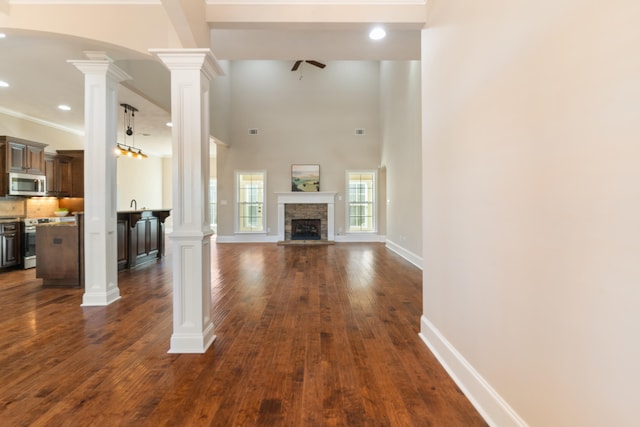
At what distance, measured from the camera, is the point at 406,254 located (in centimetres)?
653

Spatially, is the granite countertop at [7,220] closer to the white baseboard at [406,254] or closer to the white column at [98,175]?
the white column at [98,175]

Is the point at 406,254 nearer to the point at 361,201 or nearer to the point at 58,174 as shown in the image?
the point at 361,201

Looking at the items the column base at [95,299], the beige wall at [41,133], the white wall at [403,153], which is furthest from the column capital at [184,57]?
the beige wall at [41,133]

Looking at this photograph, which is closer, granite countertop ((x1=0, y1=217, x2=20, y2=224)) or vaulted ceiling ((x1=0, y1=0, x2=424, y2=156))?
vaulted ceiling ((x1=0, y1=0, x2=424, y2=156))

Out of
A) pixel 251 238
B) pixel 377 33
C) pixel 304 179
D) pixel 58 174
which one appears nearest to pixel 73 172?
pixel 58 174

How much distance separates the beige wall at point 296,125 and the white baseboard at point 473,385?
23.8 ft

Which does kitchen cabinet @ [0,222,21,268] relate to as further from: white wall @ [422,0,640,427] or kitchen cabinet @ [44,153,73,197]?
white wall @ [422,0,640,427]

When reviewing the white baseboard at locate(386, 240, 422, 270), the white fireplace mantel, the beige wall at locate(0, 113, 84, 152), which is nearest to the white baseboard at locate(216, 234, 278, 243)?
the white fireplace mantel

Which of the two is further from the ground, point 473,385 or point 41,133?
point 41,133

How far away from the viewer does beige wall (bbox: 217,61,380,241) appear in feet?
31.2

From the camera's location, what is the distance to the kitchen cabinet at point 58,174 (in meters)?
6.77

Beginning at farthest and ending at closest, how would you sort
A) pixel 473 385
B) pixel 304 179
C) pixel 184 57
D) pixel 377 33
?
pixel 304 179 → pixel 377 33 → pixel 184 57 → pixel 473 385

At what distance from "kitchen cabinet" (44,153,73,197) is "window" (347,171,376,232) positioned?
6941 millimetres

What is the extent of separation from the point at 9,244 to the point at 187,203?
5320mm
